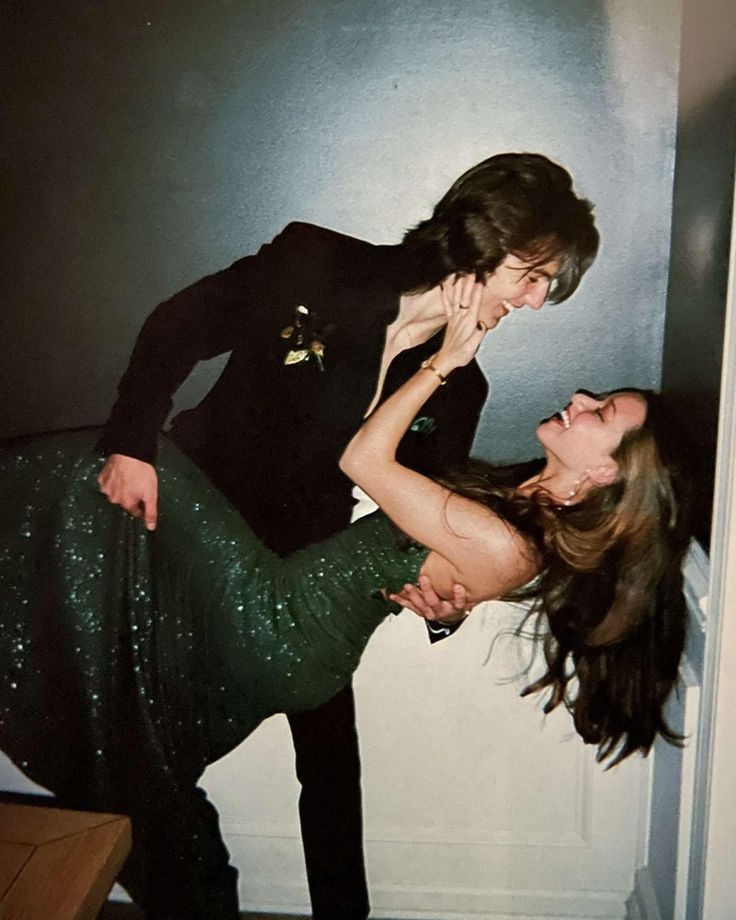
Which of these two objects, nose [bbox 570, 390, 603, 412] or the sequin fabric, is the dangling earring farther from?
the sequin fabric

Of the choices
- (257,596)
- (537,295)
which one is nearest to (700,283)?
(537,295)

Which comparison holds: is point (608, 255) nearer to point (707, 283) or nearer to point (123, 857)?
point (707, 283)

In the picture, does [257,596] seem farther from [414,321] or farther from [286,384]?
[414,321]

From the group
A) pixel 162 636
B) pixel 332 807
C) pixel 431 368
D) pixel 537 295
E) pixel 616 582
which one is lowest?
pixel 332 807

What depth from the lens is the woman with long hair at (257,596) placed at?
63.7 inches

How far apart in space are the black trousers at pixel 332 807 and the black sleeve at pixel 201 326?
0.65m

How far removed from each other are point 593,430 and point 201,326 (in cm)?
74

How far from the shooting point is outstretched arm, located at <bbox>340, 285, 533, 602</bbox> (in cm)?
161

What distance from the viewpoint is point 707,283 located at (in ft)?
4.87

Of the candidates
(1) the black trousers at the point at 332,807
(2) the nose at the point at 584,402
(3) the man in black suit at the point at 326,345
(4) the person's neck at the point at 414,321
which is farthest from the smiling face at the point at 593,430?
(1) the black trousers at the point at 332,807

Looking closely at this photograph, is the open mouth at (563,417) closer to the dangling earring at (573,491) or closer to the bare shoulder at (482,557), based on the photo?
the dangling earring at (573,491)

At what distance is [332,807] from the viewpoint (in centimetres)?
194

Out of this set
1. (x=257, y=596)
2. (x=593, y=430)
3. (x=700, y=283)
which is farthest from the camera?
(x=257, y=596)

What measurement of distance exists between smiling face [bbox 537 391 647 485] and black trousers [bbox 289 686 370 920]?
65 centimetres
